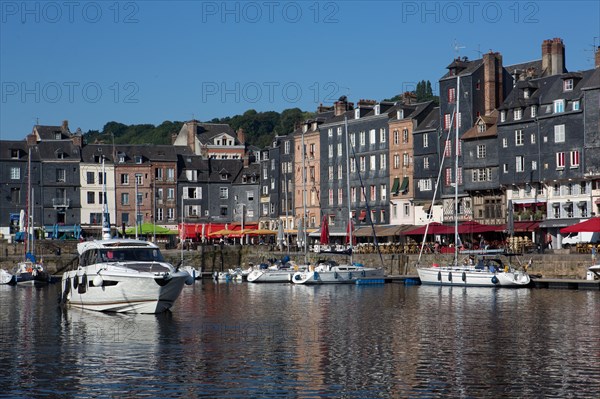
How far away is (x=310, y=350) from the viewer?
1571 inches

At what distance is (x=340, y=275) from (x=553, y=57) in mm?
32623

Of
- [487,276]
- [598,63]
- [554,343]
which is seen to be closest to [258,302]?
[487,276]

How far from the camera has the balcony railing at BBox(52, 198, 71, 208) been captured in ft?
415

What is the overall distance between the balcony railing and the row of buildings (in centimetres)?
27

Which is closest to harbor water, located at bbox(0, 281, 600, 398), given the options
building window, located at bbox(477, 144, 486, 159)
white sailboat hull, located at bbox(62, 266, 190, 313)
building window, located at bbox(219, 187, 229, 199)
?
white sailboat hull, located at bbox(62, 266, 190, 313)

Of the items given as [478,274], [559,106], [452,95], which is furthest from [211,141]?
[478,274]

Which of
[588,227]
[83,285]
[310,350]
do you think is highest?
[588,227]

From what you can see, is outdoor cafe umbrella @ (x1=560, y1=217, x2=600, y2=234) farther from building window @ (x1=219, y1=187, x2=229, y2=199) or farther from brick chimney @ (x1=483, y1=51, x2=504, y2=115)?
building window @ (x1=219, y1=187, x2=229, y2=199)

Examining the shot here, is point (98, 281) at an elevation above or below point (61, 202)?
below

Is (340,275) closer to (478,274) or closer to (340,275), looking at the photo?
(340,275)

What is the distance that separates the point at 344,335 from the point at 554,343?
902 cm

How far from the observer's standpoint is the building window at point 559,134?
9194cm

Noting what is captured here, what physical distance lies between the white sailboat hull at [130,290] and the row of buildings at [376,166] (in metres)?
23.1

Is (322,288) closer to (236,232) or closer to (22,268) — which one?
(22,268)
